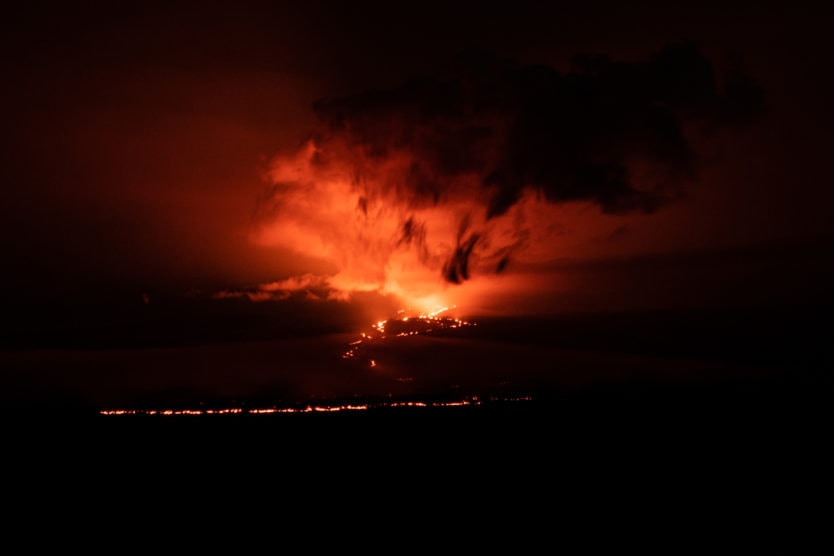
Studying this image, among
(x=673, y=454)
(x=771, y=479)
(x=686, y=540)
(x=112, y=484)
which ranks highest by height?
(x=112, y=484)

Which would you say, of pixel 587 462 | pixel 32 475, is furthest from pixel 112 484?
pixel 587 462

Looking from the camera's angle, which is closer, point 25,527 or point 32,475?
point 25,527

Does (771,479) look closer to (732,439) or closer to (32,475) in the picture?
(732,439)

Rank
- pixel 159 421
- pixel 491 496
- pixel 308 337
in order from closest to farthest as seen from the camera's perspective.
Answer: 1. pixel 491 496
2. pixel 159 421
3. pixel 308 337

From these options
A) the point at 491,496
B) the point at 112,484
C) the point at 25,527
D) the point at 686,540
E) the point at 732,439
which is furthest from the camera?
the point at 732,439

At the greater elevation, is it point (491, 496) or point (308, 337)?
point (308, 337)

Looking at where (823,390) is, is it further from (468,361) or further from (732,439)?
(468,361)
